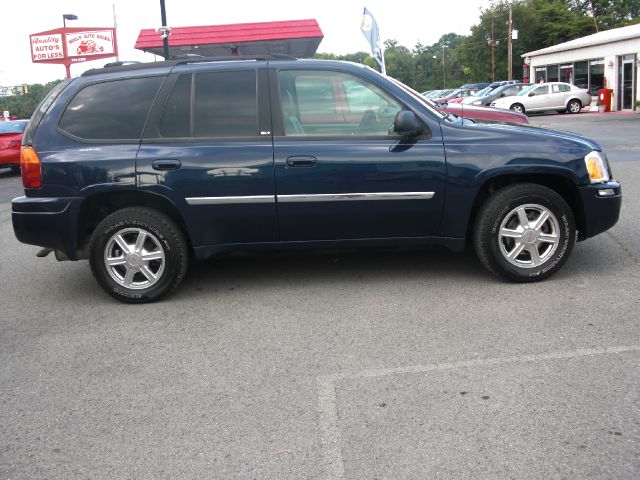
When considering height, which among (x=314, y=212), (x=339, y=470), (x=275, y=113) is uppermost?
(x=275, y=113)

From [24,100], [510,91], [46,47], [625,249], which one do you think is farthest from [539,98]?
[24,100]

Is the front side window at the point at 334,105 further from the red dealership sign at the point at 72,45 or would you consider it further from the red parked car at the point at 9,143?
the red dealership sign at the point at 72,45

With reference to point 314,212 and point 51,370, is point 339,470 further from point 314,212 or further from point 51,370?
point 314,212

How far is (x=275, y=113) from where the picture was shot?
5246mm

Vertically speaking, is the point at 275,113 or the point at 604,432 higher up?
the point at 275,113

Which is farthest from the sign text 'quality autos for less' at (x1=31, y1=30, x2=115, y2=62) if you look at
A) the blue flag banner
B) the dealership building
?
the blue flag banner

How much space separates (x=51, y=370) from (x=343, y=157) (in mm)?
2483

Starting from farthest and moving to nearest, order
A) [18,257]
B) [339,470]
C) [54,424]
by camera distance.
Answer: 1. [18,257]
2. [54,424]
3. [339,470]

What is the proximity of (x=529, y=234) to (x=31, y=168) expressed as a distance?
12.6ft

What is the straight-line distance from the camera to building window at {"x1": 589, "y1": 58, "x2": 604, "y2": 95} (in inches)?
1378

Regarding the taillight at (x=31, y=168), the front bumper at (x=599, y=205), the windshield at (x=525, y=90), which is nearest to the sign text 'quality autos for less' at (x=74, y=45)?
the windshield at (x=525, y=90)

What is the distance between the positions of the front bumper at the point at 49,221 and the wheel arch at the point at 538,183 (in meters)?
3.06

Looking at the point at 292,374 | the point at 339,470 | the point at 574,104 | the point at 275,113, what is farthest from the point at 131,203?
the point at 574,104

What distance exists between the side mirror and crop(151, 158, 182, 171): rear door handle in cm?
164
